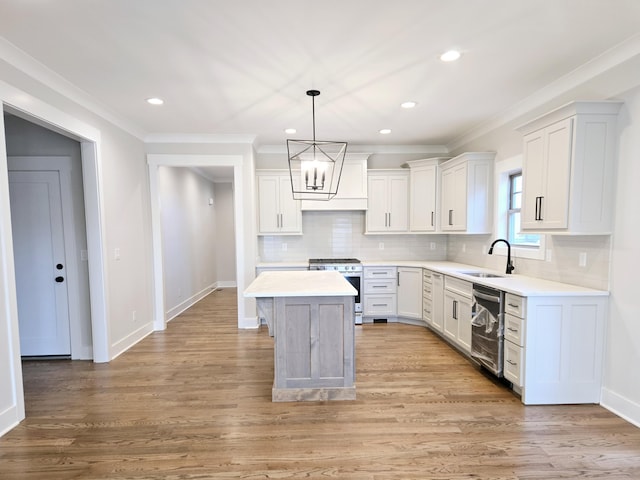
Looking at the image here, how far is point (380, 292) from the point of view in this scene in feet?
15.6

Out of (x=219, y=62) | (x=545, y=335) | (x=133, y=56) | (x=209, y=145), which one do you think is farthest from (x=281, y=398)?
(x=209, y=145)

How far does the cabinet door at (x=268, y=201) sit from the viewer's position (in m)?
4.93

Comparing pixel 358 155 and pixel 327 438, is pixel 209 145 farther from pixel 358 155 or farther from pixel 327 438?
pixel 327 438

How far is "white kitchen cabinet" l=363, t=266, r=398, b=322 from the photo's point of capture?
473 cm

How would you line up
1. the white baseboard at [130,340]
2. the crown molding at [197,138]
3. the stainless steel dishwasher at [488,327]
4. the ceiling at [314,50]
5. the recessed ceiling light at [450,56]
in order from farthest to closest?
the crown molding at [197,138], the white baseboard at [130,340], the stainless steel dishwasher at [488,327], the recessed ceiling light at [450,56], the ceiling at [314,50]

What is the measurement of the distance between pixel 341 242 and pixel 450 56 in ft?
10.8

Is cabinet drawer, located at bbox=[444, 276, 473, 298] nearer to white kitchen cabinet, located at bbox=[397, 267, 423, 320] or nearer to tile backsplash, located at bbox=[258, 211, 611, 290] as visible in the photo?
white kitchen cabinet, located at bbox=[397, 267, 423, 320]

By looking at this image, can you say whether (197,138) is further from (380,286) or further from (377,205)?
(380,286)

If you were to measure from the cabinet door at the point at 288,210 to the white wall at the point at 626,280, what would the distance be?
3643 millimetres

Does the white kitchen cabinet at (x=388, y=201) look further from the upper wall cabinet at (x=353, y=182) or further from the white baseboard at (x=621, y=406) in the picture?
the white baseboard at (x=621, y=406)

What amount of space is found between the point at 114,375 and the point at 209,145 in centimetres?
301

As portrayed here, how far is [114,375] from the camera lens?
10.4 feet

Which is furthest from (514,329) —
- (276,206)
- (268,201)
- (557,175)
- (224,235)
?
(224,235)

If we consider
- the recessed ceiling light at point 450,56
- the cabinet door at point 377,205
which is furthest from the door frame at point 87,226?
the cabinet door at point 377,205
